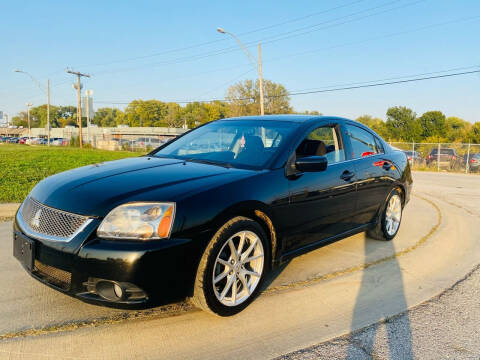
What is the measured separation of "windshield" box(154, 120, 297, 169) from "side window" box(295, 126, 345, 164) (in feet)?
0.67

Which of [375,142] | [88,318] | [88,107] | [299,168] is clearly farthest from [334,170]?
[88,107]

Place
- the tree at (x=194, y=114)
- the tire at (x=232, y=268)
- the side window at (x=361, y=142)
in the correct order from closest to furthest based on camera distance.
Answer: the tire at (x=232, y=268)
the side window at (x=361, y=142)
the tree at (x=194, y=114)

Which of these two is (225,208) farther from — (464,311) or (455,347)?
(464,311)

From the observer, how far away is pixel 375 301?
10.7 ft

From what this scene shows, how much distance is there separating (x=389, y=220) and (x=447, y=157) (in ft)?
67.4

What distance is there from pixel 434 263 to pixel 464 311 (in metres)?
1.24

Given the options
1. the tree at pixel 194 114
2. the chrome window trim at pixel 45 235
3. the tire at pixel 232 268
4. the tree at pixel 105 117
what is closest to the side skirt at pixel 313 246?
the tire at pixel 232 268

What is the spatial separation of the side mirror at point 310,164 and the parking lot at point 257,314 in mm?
1078

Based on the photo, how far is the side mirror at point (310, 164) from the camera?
3318 mm

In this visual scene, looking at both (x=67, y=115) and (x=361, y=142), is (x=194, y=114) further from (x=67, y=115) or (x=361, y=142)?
(x=361, y=142)

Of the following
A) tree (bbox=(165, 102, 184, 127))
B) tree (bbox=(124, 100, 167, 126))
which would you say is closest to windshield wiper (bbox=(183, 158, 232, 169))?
tree (bbox=(165, 102, 184, 127))

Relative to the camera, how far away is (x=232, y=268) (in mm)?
2889

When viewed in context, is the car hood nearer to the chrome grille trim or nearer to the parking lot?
the chrome grille trim

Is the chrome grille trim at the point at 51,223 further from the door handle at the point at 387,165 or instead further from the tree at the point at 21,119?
the tree at the point at 21,119
